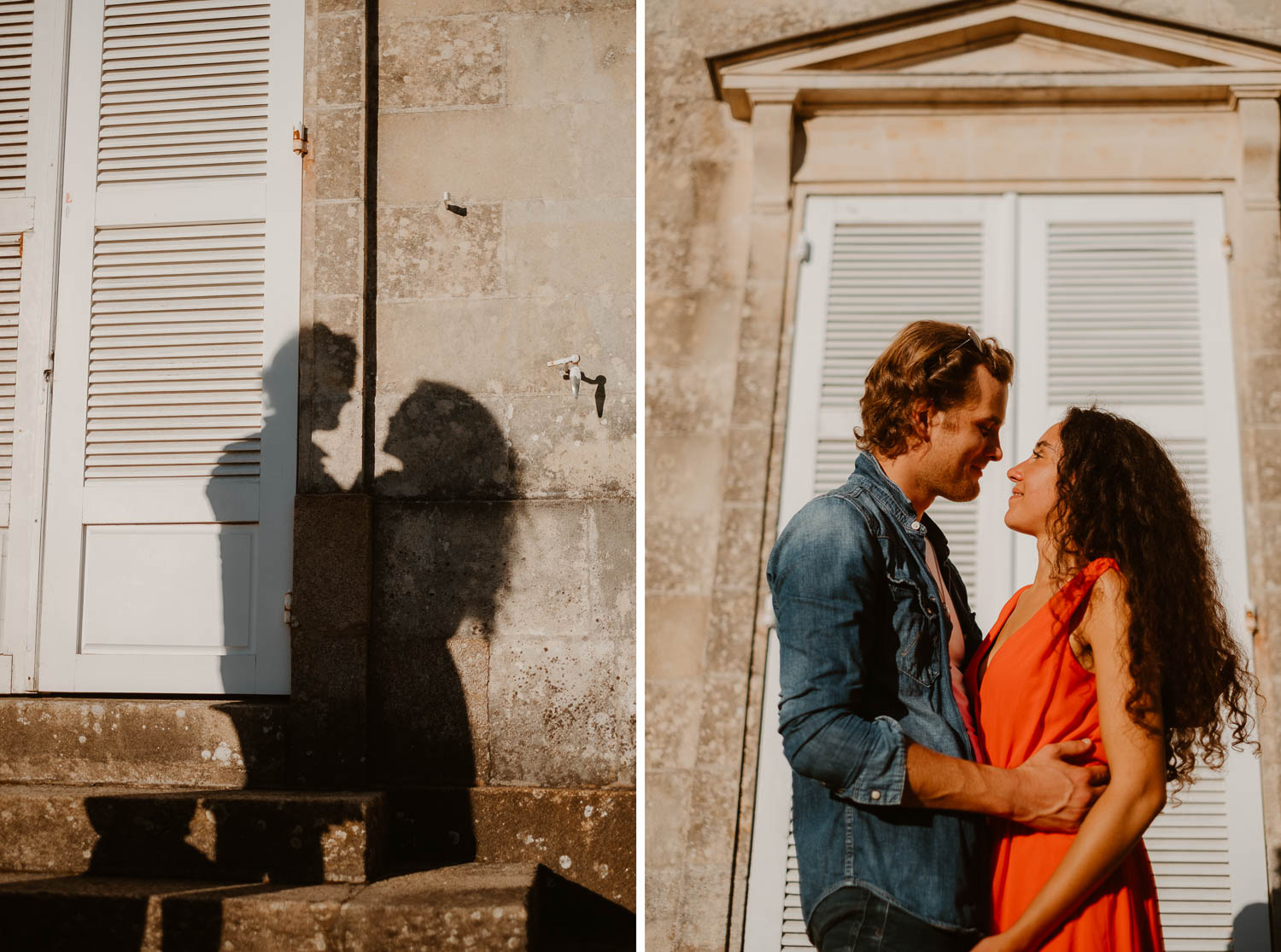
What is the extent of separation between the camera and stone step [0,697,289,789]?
10.7ft

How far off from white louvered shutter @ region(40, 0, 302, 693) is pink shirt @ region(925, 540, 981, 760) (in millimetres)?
2395

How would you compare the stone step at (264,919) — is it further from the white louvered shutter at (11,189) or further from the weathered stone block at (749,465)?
the white louvered shutter at (11,189)

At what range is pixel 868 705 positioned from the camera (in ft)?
4.78

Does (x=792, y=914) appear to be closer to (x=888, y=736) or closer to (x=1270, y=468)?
(x=888, y=736)

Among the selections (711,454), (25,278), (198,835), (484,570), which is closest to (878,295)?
(711,454)

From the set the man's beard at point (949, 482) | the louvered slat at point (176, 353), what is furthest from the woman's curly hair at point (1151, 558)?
the louvered slat at point (176, 353)

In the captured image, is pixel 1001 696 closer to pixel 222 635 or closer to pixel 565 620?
pixel 565 620

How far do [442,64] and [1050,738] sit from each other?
2.96m

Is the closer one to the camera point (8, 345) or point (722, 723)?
point (722, 723)

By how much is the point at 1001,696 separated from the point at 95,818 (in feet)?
9.02

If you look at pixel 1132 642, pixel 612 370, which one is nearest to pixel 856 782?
pixel 1132 642

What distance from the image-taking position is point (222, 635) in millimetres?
3406

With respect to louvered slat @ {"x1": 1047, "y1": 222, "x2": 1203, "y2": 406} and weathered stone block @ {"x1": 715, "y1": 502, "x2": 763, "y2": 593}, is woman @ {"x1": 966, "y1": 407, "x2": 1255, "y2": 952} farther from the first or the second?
louvered slat @ {"x1": 1047, "y1": 222, "x2": 1203, "y2": 406}

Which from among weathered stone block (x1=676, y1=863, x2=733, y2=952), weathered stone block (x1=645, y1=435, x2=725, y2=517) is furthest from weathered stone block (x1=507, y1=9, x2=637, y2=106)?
weathered stone block (x1=676, y1=863, x2=733, y2=952)
